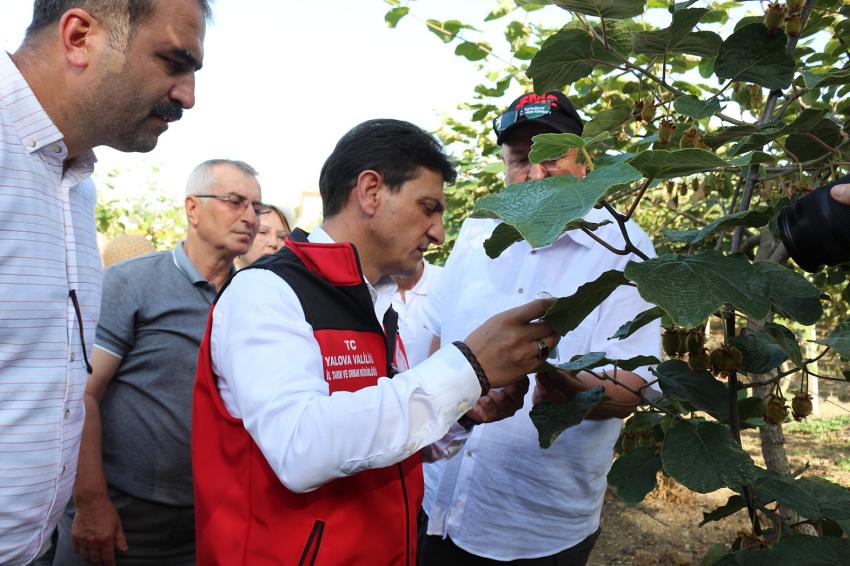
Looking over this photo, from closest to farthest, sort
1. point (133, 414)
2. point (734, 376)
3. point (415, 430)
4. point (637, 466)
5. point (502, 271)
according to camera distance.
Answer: point (415, 430) → point (734, 376) → point (637, 466) → point (502, 271) → point (133, 414)

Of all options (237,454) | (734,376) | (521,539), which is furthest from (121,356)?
(734,376)

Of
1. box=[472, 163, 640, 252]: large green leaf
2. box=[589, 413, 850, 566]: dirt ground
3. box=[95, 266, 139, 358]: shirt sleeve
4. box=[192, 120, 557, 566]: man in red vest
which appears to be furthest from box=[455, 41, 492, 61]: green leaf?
box=[589, 413, 850, 566]: dirt ground

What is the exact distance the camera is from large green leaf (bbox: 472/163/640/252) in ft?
2.84

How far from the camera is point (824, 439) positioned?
27.8 ft

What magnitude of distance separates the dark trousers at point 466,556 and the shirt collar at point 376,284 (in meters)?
0.81

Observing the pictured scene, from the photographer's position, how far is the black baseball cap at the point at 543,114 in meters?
2.31

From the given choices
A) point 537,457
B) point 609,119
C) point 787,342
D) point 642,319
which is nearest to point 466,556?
point 537,457

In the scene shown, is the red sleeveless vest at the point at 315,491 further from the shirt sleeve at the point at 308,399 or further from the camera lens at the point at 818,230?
the camera lens at the point at 818,230

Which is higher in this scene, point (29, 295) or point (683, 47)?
point (683, 47)

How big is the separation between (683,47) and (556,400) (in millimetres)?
851

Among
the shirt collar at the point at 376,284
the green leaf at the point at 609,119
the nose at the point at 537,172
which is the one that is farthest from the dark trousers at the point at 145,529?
the green leaf at the point at 609,119

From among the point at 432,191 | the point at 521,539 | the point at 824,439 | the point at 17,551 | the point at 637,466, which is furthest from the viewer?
the point at 824,439

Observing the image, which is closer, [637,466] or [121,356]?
[637,466]

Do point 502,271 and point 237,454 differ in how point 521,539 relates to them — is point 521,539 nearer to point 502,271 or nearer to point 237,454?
point 502,271
